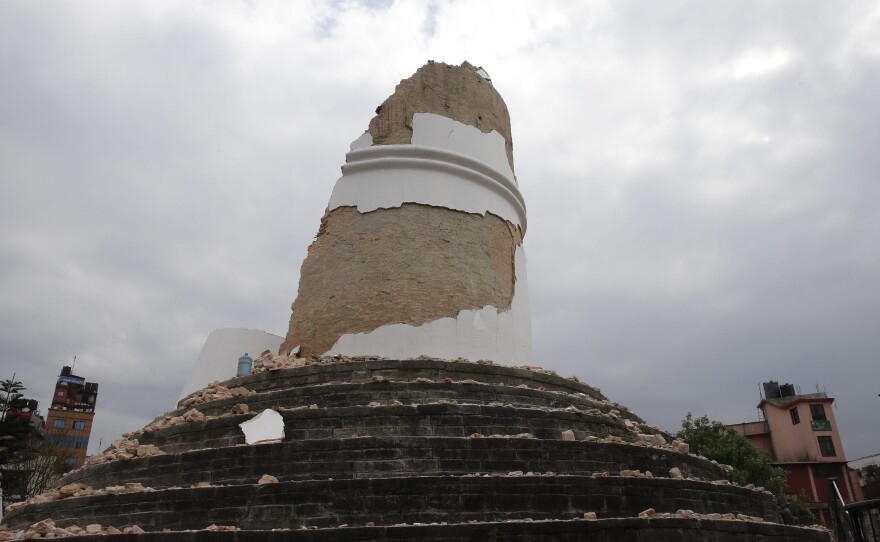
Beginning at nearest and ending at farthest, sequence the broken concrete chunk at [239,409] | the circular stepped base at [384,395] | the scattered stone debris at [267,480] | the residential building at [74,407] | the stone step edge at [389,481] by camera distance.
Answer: the stone step edge at [389,481] → the scattered stone debris at [267,480] → the broken concrete chunk at [239,409] → the circular stepped base at [384,395] → the residential building at [74,407]

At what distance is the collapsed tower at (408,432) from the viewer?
483cm

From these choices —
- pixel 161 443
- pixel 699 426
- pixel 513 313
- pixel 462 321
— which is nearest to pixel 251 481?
pixel 161 443

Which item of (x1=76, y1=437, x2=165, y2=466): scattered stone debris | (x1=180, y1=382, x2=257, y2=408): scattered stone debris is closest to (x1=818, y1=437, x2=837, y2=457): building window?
(x1=180, y1=382, x2=257, y2=408): scattered stone debris

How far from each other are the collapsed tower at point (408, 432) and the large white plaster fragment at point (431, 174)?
3 centimetres

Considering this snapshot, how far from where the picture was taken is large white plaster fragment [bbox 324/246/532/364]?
8500mm

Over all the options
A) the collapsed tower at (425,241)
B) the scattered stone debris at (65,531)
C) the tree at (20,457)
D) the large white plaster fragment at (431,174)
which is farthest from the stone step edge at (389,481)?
the tree at (20,457)

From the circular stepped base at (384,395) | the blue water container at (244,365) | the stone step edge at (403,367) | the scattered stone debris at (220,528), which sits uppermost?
the blue water container at (244,365)

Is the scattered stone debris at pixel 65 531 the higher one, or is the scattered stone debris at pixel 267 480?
the scattered stone debris at pixel 267 480

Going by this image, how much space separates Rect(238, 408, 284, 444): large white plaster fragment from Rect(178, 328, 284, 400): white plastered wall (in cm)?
457

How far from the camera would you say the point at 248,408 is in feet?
21.1

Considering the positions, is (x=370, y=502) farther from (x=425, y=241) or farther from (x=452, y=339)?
(x=425, y=241)

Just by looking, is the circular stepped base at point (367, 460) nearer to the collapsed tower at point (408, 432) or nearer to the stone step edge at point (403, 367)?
the collapsed tower at point (408, 432)

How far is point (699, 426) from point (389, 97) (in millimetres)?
14536

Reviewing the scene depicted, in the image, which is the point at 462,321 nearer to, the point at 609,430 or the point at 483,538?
the point at 609,430
